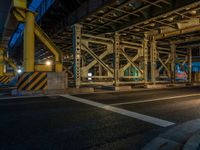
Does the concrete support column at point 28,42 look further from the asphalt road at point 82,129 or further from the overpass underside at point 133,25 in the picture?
the asphalt road at point 82,129

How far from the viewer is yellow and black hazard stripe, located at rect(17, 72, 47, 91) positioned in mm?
8500

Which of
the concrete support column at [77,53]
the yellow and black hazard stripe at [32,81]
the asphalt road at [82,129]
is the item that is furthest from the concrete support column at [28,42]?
the asphalt road at [82,129]

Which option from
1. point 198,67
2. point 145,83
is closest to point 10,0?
point 145,83

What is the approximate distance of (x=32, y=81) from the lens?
28.3ft

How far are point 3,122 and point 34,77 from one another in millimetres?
4978

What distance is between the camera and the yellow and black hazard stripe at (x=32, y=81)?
27.9 feet

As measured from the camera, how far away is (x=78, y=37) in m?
10.8

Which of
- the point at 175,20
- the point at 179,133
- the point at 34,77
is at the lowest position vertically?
the point at 179,133

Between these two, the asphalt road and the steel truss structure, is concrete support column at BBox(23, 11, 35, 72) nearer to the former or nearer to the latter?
the steel truss structure

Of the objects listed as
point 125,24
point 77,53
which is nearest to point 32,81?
point 77,53

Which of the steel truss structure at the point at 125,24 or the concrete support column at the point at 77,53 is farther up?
the steel truss structure at the point at 125,24

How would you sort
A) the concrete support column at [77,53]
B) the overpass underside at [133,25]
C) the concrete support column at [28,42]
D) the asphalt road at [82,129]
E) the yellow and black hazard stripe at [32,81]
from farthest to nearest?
1. the concrete support column at [77,53]
2. the concrete support column at [28,42]
3. the overpass underside at [133,25]
4. the yellow and black hazard stripe at [32,81]
5. the asphalt road at [82,129]

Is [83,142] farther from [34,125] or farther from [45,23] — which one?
[45,23]

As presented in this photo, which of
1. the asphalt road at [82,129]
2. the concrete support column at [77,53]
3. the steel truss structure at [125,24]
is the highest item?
the steel truss structure at [125,24]
